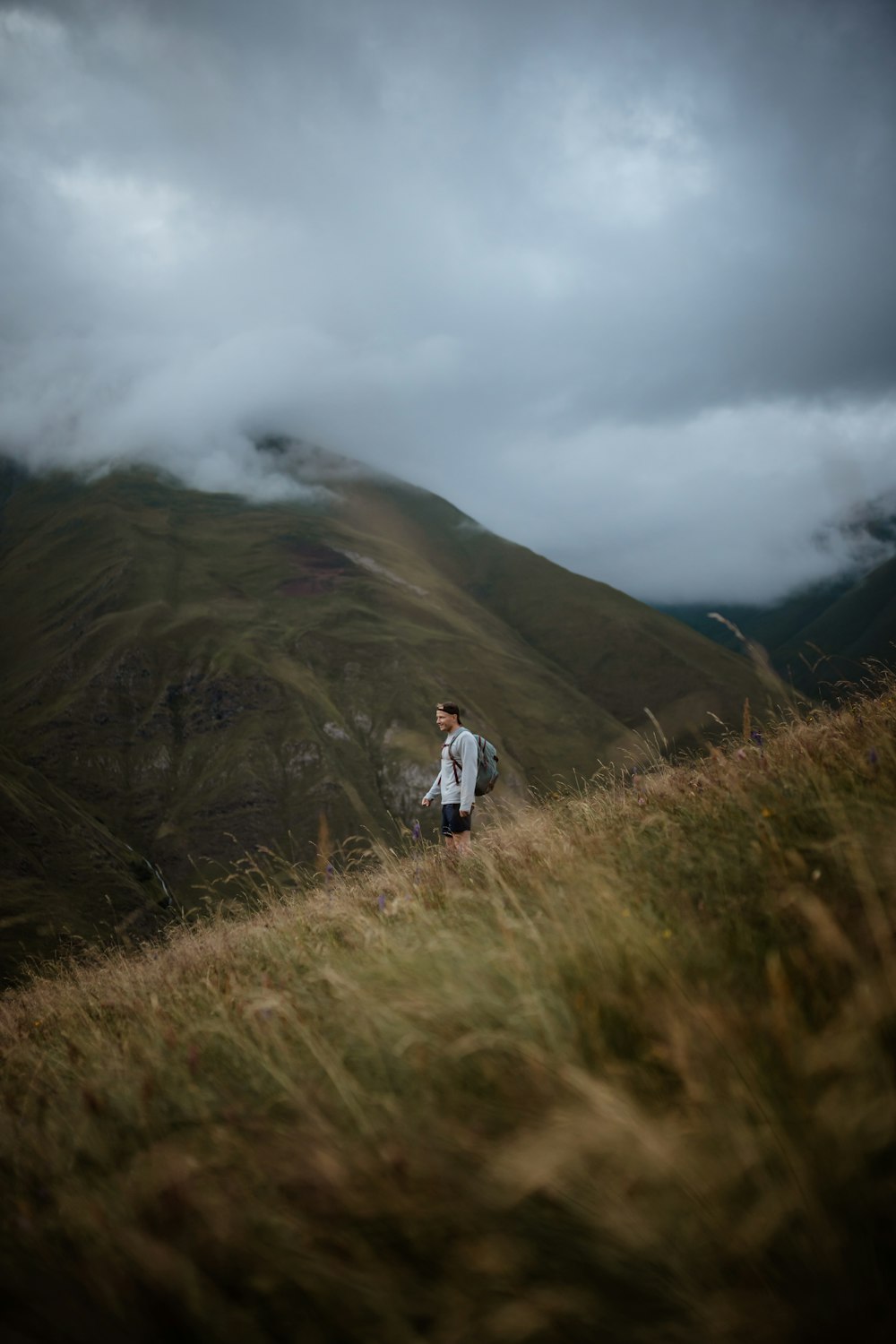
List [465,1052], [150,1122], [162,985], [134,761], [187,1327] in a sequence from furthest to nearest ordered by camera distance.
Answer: [134,761] < [162,985] < [150,1122] < [465,1052] < [187,1327]

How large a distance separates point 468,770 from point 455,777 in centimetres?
57

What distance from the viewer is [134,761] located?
160 metres

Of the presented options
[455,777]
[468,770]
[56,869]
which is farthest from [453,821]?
[56,869]

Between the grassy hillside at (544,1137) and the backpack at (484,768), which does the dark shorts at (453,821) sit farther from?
the grassy hillside at (544,1137)

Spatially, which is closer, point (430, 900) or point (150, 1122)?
point (150, 1122)

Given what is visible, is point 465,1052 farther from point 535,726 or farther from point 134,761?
point 535,726

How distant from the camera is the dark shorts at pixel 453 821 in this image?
10.3 meters

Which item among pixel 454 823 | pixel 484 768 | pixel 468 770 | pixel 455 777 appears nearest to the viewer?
pixel 468 770

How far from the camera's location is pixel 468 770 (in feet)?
34.2

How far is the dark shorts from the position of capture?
1032cm

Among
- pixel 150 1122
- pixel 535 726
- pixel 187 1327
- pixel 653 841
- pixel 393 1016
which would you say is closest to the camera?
pixel 187 1327

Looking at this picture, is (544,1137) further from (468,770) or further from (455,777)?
(455,777)

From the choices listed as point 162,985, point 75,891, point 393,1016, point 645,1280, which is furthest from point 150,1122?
point 75,891

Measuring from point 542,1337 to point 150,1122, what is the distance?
1949 mm
